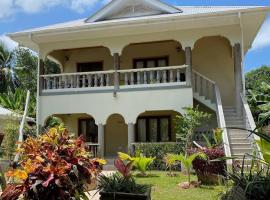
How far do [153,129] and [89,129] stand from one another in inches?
151

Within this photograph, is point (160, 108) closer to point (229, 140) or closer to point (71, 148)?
point (229, 140)

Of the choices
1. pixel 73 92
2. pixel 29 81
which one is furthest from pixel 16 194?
pixel 29 81

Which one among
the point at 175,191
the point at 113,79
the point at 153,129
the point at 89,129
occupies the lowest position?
the point at 175,191

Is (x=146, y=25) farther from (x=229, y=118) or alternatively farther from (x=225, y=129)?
(x=225, y=129)

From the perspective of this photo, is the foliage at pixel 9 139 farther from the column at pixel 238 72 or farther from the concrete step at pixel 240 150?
the column at pixel 238 72

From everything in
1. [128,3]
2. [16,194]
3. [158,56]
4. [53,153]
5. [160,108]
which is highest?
[128,3]

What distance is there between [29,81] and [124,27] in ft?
83.2

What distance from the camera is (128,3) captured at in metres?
20.0

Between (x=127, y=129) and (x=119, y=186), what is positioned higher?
(x=127, y=129)

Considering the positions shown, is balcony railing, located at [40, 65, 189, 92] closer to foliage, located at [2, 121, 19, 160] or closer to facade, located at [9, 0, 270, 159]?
facade, located at [9, 0, 270, 159]

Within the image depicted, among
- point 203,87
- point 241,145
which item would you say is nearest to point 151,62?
point 203,87

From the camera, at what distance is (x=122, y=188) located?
704cm

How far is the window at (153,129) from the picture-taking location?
2034cm

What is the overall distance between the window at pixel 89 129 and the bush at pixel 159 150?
209 inches
